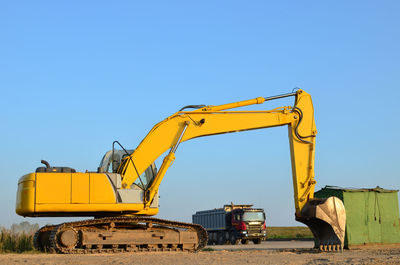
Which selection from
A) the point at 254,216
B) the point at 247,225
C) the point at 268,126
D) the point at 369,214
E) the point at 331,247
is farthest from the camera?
the point at 254,216

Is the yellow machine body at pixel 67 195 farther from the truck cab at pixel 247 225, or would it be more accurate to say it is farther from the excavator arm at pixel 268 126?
the truck cab at pixel 247 225

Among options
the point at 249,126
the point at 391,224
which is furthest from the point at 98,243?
the point at 391,224

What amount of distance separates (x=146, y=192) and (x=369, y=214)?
11229 mm

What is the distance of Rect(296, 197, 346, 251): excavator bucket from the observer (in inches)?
775

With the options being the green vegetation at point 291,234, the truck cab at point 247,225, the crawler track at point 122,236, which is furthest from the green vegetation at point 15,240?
the green vegetation at point 291,234

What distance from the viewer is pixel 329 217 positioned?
65.0 ft

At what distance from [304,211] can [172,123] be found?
6079mm

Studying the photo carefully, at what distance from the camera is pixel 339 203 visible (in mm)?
20156

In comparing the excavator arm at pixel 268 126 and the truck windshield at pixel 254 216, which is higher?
the excavator arm at pixel 268 126

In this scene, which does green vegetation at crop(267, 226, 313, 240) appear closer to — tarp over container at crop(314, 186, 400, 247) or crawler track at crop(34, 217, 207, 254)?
tarp over container at crop(314, 186, 400, 247)

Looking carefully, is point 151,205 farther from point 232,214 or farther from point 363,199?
point 232,214

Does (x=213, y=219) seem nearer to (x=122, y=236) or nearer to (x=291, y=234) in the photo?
(x=291, y=234)

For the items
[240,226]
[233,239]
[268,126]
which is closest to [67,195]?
[268,126]

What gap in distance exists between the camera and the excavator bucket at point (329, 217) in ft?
64.6
